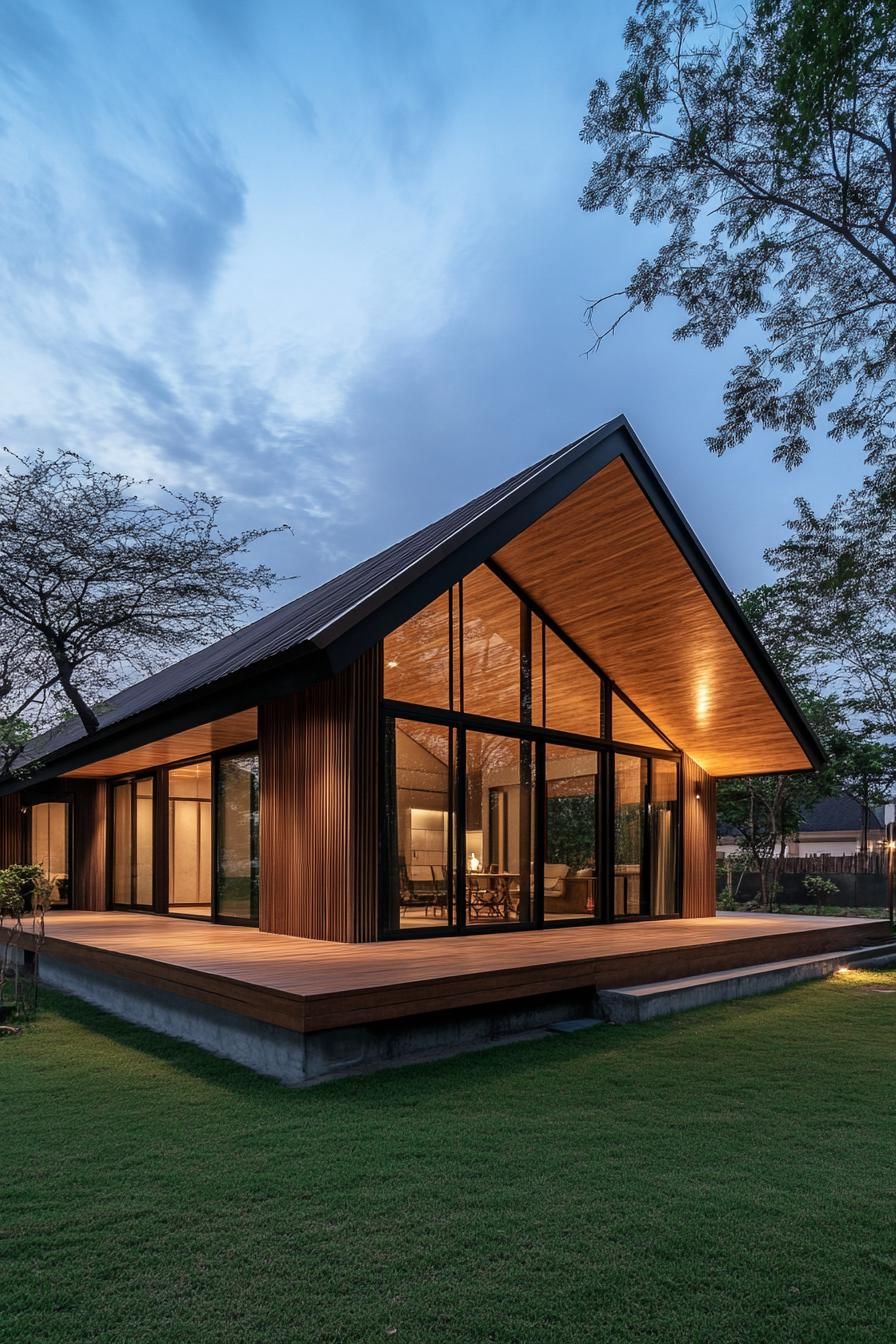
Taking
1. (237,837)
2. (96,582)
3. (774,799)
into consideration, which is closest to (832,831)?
(774,799)

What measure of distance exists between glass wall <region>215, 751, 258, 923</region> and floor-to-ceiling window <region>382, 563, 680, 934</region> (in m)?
2.13

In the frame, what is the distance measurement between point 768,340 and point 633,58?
238 cm

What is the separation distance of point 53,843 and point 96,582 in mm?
6491

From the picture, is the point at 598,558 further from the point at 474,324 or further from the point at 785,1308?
the point at 474,324

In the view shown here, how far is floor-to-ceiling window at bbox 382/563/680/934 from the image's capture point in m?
8.58

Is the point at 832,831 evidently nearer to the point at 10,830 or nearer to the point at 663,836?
the point at 663,836

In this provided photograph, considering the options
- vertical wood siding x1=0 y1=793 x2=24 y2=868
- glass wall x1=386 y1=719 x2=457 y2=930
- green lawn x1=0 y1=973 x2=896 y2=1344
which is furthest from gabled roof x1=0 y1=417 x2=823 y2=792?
vertical wood siding x1=0 y1=793 x2=24 y2=868

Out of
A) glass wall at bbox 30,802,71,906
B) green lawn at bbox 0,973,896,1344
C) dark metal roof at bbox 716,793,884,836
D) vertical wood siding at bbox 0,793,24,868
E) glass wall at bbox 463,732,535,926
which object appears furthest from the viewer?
dark metal roof at bbox 716,793,884,836

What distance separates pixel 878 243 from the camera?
671 cm

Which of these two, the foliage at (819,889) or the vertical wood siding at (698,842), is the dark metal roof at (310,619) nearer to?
the vertical wood siding at (698,842)

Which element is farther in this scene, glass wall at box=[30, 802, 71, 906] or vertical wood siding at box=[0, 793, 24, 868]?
vertical wood siding at box=[0, 793, 24, 868]

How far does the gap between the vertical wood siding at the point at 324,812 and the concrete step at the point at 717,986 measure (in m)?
2.25

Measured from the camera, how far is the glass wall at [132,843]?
1323 cm

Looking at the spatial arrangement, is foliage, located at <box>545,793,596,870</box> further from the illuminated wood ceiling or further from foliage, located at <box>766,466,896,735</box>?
foliage, located at <box>766,466,896,735</box>
